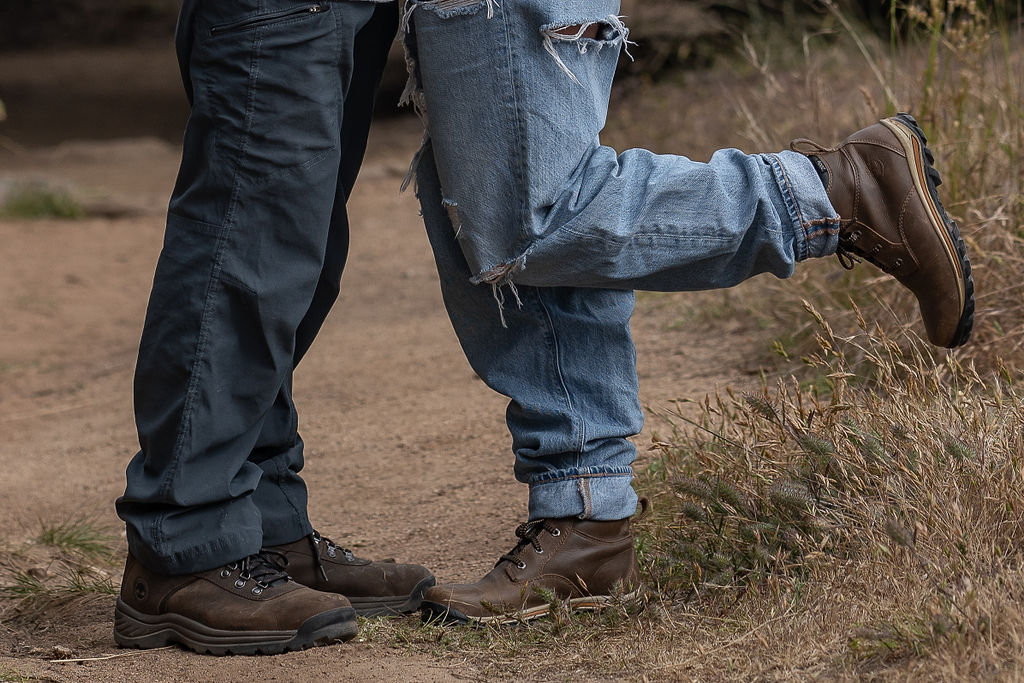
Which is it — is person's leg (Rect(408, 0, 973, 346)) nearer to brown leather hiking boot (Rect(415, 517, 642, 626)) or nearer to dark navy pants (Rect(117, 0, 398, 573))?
dark navy pants (Rect(117, 0, 398, 573))

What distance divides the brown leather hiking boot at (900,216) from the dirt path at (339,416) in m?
0.89

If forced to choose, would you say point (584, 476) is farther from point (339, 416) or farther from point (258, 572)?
point (339, 416)

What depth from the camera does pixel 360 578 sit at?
2.05 meters

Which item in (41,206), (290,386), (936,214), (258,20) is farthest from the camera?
(41,206)

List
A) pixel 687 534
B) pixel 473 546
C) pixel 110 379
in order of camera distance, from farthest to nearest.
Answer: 1. pixel 110 379
2. pixel 473 546
3. pixel 687 534

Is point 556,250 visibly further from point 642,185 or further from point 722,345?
point 722,345

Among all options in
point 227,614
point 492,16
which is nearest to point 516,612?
point 227,614

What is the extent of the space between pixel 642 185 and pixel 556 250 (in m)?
0.16

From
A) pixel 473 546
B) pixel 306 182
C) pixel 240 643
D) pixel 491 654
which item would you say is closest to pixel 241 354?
pixel 306 182

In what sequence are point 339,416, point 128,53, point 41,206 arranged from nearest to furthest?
point 339,416, point 41,206, point 128,53

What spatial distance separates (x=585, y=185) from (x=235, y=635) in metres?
0.86

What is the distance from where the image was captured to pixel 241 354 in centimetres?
176

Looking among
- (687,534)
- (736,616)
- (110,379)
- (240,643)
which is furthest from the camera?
(110,379)

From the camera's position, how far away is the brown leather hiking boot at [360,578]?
2041 millimetres
